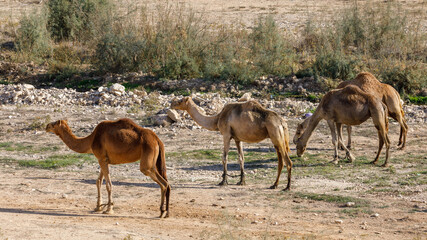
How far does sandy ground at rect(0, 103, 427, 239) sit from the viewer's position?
8844 mm

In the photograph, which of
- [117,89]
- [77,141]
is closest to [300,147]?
[77,141]

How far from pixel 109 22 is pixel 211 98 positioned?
7.21m

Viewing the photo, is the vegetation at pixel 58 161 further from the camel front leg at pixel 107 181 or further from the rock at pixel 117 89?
the rock at pixel 117 89

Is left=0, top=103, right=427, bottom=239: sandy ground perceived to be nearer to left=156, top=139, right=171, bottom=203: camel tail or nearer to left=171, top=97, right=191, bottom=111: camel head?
left=156, top=139, right=171, bottom=203: camel tail

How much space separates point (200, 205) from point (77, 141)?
2.53 meters

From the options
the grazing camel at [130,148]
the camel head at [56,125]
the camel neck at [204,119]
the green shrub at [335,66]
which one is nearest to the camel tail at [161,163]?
the grazing camel at [130,148]

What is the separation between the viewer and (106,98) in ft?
66.9

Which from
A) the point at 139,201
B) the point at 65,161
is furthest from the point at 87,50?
the point at 139,201

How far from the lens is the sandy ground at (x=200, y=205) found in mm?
8844

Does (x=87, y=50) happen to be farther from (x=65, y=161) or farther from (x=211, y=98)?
(x=65, y=161)

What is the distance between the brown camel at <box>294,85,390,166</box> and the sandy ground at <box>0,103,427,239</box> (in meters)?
0.62

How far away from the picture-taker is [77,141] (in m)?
10.1

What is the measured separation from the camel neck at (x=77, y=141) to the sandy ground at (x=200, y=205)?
1.11 m

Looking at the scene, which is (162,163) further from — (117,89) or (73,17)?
(73,17)
